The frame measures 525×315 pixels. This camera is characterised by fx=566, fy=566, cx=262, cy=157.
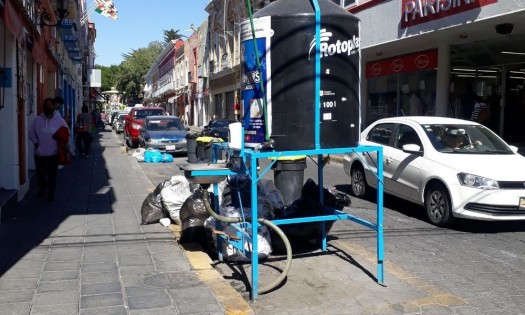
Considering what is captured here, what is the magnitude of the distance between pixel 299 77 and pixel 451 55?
1361 centimetres

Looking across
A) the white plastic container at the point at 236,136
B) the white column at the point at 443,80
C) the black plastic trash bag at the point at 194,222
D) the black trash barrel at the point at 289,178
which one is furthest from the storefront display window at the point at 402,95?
the white plastic container at the point at 236,136

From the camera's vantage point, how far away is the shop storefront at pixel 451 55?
46.6 feet

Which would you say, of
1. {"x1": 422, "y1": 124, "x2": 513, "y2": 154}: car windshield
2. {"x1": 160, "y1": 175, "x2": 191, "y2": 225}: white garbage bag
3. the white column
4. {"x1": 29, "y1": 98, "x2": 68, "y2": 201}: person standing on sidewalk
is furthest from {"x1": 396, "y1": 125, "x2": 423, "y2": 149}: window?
the white column

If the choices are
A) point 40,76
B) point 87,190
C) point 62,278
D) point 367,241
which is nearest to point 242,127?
point 62,278

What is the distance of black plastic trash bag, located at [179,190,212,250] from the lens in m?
6.74

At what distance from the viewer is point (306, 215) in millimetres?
6367

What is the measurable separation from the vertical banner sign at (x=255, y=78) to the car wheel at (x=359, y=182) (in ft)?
19.0

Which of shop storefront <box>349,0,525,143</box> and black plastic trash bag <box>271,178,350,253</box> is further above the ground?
shop storefront <box>349,0,525,143</box>

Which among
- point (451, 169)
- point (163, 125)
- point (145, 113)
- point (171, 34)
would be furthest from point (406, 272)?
point (171, 34)

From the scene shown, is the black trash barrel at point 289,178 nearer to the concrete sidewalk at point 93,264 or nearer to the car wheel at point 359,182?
the concrete sidewalk at point 93,264

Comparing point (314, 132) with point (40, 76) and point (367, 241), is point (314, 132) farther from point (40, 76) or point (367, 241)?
point (40, 76)

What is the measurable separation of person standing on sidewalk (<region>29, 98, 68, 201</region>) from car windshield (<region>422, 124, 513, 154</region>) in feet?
20.3

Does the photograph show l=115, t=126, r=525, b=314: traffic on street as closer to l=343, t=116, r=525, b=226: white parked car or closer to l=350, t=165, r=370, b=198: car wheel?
l=343, t=116, r=525, b=226: white parked car

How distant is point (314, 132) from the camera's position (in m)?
5.21
